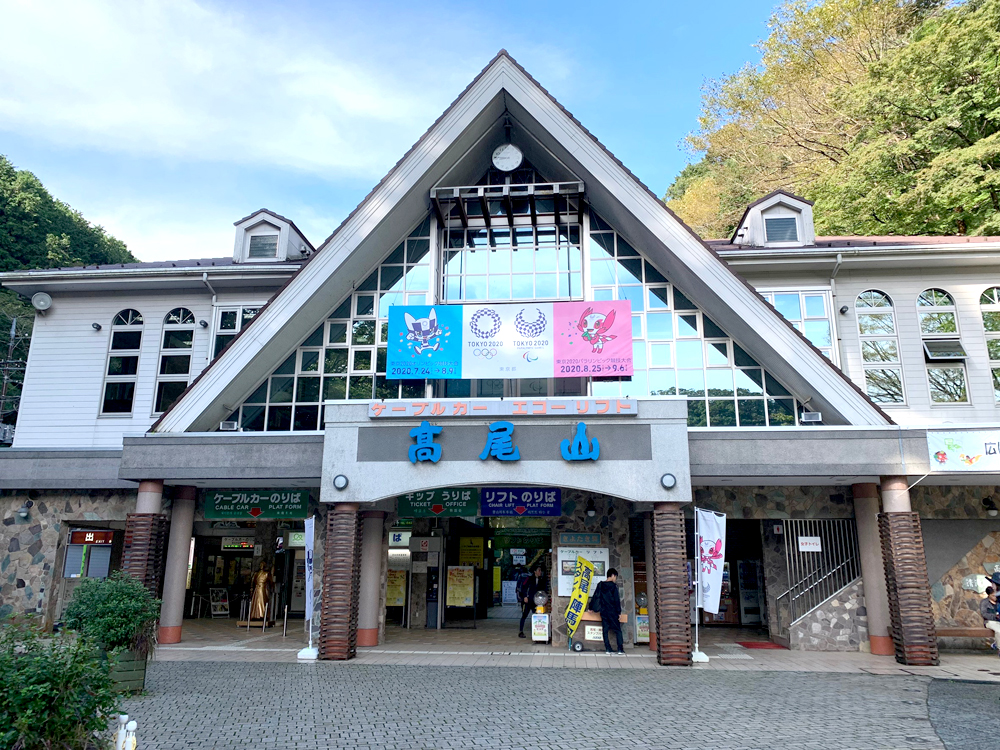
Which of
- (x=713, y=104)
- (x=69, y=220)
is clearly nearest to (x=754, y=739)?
(x=713, y=104)

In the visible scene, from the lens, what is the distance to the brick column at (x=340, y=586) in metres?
13.2

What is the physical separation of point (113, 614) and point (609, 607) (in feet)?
29.7

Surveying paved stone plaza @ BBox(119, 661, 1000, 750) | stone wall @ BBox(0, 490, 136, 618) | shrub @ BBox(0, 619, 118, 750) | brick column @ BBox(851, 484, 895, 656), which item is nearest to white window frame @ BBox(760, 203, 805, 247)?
brick column @ BBox(851, 484, 895, 656)

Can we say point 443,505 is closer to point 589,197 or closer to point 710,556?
point 710,556

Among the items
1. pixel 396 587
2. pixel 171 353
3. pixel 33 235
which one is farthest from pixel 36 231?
pixel 396 587

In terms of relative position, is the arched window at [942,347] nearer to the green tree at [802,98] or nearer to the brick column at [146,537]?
the green tree at [802,98]

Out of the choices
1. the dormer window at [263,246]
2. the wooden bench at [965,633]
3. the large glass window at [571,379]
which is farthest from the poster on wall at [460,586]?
the wooden bench at [965,633]

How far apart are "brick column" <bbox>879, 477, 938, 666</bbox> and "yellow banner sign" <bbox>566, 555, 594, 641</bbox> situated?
5.90 meters

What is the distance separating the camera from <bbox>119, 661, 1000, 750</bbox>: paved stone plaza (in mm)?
7855

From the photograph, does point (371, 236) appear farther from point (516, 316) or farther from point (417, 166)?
point (516, 316)

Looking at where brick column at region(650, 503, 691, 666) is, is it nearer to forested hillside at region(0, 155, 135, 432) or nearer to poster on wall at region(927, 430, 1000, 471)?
poster on wall at region(927, 430, 1000, 471)

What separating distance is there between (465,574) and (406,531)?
2203 mm

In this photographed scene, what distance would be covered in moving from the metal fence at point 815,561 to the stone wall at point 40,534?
1587 cm

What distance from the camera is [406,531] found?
18.7 metres
